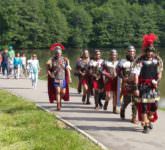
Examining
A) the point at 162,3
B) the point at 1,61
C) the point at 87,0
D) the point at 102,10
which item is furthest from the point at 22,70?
the point at 162,3

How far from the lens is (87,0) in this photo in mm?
143500

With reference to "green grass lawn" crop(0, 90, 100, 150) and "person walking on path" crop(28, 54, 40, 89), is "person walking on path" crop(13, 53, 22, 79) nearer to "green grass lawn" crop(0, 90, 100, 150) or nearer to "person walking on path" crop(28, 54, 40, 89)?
"person walking on path" crop(28, 54, 40, 89)

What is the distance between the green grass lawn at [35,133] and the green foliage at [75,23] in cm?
8084

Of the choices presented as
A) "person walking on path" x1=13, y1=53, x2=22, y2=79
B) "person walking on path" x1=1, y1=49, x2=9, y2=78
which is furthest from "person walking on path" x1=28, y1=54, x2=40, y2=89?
"person walking on path" x1=1, y1=49, x2=9, y2=78

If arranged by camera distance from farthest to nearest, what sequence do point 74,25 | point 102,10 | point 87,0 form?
1. point 87,0
2. point 102,10
3. point 74,25

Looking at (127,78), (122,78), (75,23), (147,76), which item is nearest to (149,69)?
(147,76)

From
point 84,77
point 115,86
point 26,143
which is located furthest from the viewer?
point 84,77

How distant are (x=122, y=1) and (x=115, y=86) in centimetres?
13315

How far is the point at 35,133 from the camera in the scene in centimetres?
1084

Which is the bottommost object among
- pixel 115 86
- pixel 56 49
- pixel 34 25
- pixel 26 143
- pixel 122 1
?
pixel 26 143

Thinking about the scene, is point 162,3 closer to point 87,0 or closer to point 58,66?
point 87,0

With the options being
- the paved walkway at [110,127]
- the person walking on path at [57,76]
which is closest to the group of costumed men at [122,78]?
the person walking on path at [57,76]

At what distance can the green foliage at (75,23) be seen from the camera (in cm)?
9725

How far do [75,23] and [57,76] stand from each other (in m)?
103
